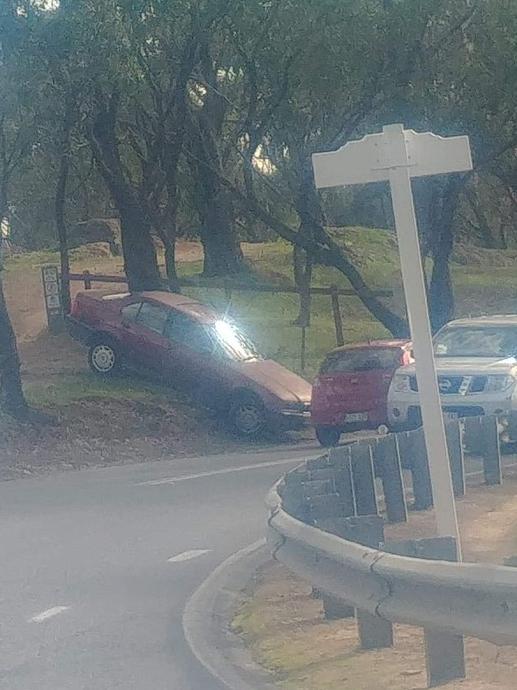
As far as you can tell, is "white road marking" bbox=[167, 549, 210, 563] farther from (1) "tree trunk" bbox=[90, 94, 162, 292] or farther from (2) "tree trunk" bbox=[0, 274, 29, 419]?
(1) "tree trunk" bbox=[90, 94, 162, 292]

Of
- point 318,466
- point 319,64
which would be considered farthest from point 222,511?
point 319,64

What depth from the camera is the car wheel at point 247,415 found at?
2238cm

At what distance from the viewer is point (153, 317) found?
24.5 meters

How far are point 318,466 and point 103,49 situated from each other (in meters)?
13.1

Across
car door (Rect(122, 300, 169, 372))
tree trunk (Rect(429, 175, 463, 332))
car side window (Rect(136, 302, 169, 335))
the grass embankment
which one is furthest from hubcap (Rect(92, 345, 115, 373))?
the grass embankment

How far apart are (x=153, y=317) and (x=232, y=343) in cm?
166

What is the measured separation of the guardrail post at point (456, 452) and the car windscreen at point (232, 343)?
9020 mm

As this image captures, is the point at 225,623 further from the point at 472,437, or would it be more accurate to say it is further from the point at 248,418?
the point at 248,418

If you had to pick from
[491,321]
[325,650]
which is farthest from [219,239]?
[325,650]

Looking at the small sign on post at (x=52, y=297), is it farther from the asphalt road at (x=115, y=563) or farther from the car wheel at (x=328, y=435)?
the asphalt road at (x=115, y=563)

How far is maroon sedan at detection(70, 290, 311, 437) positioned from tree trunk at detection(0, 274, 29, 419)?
3508 mm

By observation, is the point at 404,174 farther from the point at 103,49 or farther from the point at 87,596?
the point at 103,49

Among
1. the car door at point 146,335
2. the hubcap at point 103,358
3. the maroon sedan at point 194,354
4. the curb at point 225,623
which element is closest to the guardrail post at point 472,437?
the curb at point 225,623

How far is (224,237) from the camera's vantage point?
36656 mm
